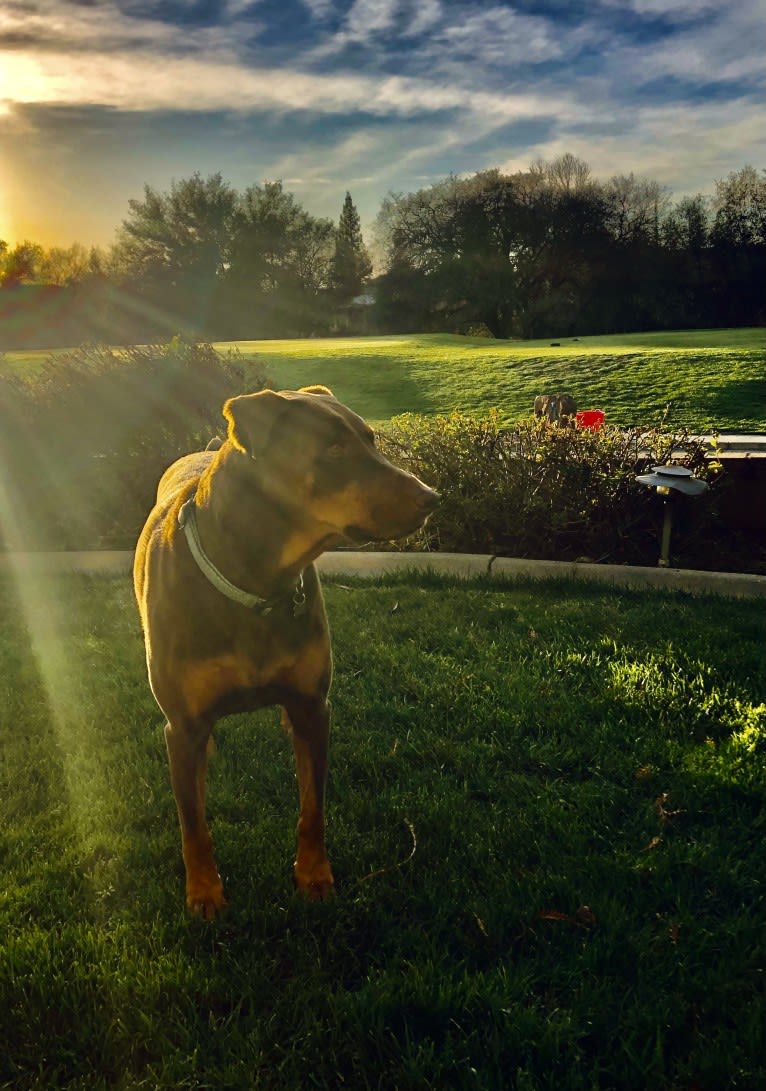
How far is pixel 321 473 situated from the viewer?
85.3 inches

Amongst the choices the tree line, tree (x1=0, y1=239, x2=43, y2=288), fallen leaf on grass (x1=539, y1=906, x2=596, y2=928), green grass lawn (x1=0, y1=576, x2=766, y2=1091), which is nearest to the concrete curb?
green grass lawn (x1=0, y1=576, x2=766, y2=1091)

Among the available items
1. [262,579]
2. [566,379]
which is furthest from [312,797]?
[566,379]

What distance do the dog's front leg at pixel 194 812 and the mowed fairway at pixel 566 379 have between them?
11756mm

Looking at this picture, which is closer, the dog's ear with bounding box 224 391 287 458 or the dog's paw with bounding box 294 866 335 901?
the dog's ear with bounding box 224 391 287 458

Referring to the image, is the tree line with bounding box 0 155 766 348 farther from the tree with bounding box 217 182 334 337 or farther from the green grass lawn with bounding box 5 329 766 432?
the green grass lawn with bounding box 5 329 766 432

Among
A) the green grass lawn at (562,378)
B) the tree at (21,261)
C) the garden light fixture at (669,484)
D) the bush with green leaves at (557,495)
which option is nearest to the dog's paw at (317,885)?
the garden light fixture at (669,484)

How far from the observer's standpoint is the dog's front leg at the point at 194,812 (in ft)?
7.73

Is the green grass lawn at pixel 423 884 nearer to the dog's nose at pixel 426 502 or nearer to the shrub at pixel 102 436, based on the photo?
the dog's nose at pixel 426 502

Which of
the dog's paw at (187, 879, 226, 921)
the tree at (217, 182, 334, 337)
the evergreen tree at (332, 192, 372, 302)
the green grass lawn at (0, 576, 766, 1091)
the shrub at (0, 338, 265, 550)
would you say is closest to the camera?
the green grass lawn at (0, 576, 766, 1091)

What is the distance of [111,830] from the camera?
286 centimetres

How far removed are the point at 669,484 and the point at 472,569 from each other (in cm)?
141

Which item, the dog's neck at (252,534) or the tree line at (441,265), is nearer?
the dog's neck at (252,534)

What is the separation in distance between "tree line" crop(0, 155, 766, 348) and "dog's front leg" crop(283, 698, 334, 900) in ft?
91.2

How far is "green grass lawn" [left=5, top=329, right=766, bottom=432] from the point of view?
48.0 feet
